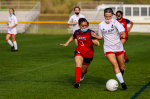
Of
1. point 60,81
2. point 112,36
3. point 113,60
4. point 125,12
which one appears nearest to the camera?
point 113,60

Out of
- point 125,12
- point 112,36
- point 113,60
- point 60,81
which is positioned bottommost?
point 60,81

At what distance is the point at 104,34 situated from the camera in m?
7.01

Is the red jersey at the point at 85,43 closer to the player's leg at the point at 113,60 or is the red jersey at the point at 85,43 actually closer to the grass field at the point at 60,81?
the player's leg at the point at 113,60

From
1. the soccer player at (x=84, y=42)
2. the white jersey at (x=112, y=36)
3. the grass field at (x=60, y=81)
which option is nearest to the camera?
the grass field at (x=60, y=81)

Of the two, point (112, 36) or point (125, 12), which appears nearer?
point (112, 36)

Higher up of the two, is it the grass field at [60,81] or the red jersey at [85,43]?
the red jersey at [85,43]

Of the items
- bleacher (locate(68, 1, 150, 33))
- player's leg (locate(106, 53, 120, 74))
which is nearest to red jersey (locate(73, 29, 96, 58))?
player's leg (locate(106, 53, 120, 74))

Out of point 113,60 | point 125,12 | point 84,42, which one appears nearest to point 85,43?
point 84,42

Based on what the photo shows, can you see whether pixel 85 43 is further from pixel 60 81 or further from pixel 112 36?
pixel 60 81

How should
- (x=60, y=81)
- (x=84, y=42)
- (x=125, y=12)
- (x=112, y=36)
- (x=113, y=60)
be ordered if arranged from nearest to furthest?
1. (x=113, y=60)
2. (x=112, y=36)
3. (x=84, y=42)
4. (x=60, y=81)
5. (x=125, y=12)

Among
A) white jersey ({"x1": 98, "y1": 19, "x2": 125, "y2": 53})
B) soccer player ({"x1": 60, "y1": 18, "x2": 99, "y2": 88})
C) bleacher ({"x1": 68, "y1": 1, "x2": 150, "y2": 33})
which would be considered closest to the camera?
white jersey ({"x1": 98, "y1": 19, "x2": 125, "y2": 53})

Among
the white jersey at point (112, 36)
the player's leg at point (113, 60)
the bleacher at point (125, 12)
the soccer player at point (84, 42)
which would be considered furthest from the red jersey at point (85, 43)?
the bleacher at point (125, 12)

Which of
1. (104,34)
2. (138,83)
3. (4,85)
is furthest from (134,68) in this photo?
(4,85)

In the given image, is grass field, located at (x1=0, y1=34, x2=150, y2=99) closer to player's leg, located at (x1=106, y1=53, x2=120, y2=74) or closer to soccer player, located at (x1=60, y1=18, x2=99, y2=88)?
player's leg, located at (x1=106, y1=53, x2=120, y2=74)
